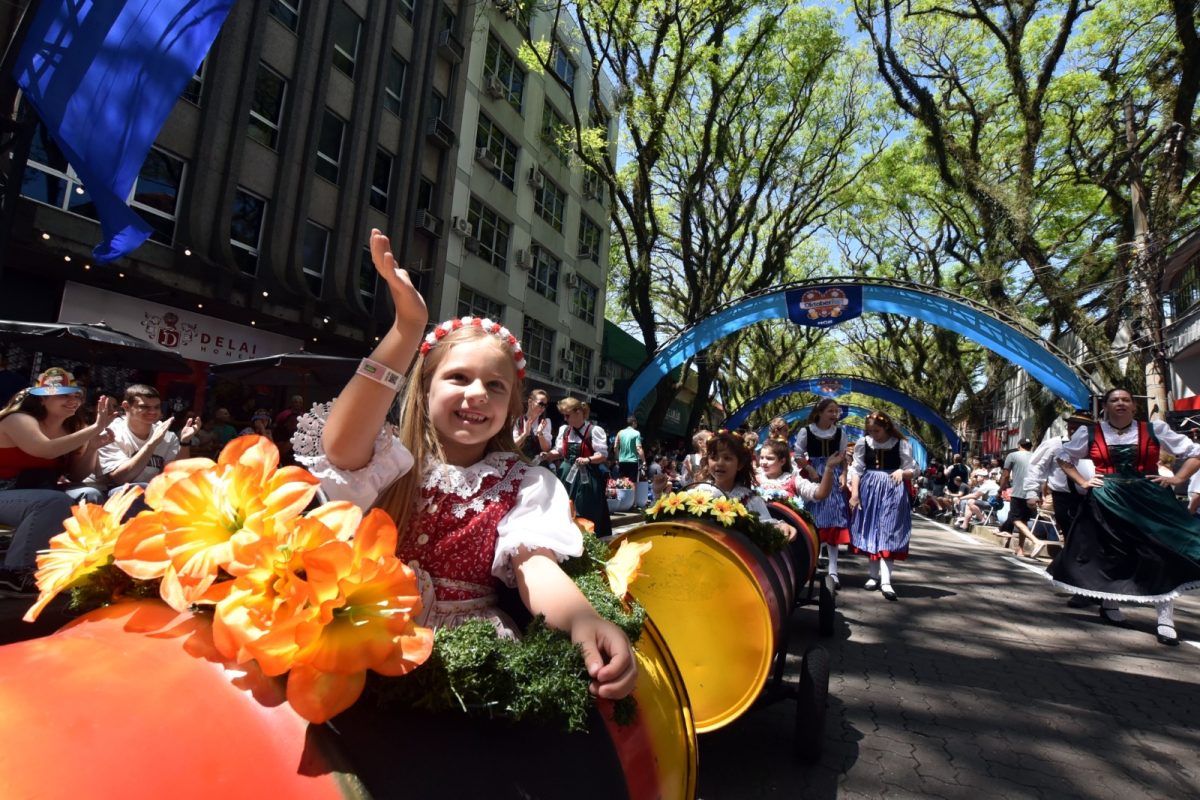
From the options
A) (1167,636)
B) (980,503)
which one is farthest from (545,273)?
(1167,636)

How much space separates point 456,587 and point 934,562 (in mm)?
10319

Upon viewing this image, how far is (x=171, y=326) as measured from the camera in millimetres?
12695

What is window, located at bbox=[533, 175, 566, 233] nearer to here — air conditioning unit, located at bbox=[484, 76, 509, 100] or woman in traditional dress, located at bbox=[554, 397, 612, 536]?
air conditioning unit, located at bbox=[484, 76, 509, 100]

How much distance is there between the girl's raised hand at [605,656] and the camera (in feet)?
4.58

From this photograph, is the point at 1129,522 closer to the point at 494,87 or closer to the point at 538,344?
the point at 494,87

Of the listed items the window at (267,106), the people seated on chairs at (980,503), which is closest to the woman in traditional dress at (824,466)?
the window at (267,106)

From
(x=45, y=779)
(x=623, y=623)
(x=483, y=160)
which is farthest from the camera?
(x=483, y=160)

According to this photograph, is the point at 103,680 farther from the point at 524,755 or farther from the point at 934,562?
the point at 934,562

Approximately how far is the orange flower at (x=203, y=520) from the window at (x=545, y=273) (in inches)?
947

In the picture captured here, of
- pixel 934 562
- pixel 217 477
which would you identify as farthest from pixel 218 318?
pixel 217 477

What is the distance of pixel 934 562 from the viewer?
10.5 m

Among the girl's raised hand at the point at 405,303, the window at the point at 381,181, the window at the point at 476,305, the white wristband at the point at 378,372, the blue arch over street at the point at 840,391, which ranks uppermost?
the window at the point at 381,181

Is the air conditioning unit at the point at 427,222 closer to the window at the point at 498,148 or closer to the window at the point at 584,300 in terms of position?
the window at the point at 498,148

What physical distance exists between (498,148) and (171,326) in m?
12.9
